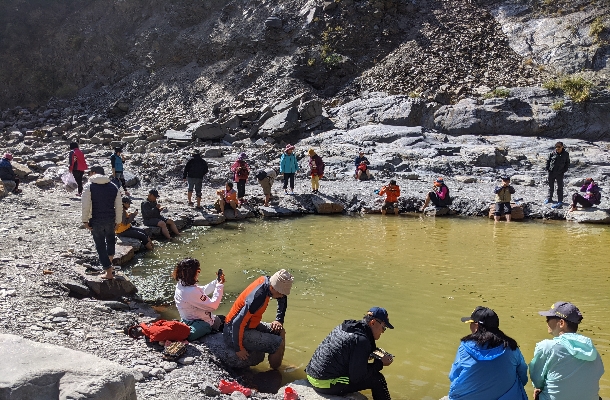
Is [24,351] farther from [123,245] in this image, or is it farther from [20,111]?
[20,111]

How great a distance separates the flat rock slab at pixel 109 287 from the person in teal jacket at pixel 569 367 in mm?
5628

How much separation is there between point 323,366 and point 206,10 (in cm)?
3366

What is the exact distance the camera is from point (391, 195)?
15.0 m

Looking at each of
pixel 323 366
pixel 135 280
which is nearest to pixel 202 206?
pixel 135 280

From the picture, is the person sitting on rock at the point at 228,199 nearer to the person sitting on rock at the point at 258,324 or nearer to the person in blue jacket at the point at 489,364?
the person sitting on rock at the point at 258,324

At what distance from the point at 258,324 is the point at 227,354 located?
453 mm

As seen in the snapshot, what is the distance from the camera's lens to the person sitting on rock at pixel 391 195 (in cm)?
1494

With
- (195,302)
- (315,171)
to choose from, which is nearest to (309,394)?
(195,302)

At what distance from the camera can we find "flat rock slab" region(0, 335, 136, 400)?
9.43ft

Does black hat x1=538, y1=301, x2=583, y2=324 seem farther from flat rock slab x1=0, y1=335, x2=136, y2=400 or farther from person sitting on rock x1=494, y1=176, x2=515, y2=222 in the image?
person sitting on rock x1=494, y1=176, x2=515, y2=222

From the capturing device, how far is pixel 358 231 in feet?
41.9

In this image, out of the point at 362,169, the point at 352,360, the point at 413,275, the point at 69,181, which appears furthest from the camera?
the point at 362,169

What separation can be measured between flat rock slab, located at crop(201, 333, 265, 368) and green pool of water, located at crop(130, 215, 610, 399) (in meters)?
0.17

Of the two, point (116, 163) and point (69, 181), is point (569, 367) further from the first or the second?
point (116, 163)
